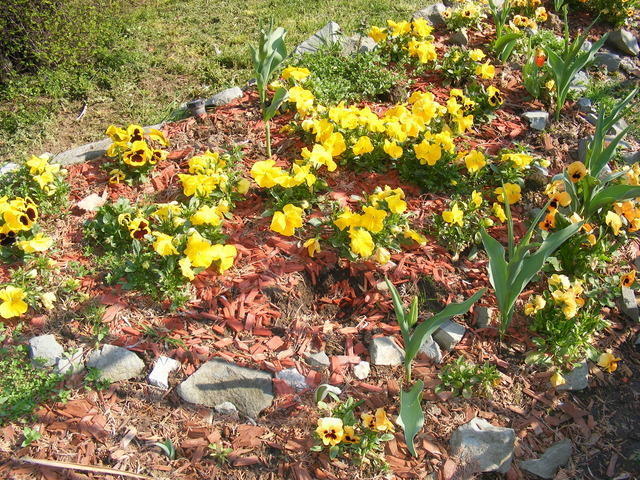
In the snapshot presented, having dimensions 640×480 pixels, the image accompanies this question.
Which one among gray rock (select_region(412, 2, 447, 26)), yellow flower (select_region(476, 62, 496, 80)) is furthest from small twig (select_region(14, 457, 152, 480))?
gray rock (select_region(412, 2, 447, 26))

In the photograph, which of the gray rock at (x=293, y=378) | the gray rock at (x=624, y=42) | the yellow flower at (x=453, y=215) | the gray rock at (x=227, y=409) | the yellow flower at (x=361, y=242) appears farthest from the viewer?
the gray rock at (x=624, y=42)

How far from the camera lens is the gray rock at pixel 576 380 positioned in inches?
111

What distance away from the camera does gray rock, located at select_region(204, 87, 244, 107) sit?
14.7ft

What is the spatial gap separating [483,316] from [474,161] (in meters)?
1.07

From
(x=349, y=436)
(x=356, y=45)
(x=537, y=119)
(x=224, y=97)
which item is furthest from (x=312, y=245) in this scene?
(x=356, y=45)

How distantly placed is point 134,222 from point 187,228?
0.28 meters

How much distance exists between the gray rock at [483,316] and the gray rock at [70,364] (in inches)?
80.3

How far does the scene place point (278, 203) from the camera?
3381 mm

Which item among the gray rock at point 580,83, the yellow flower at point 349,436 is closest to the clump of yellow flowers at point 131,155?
the yellow flower at point 349,436

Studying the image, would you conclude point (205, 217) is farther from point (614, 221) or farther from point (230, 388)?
point (614, 221)

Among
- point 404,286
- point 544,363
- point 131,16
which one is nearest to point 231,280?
point 404,286

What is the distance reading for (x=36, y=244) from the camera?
307cm

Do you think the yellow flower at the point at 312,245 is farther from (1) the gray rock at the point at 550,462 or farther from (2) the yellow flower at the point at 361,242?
(1) the gray rock at the point at 550,462

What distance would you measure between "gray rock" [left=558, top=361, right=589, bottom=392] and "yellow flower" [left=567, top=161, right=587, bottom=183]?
3.61 ft
